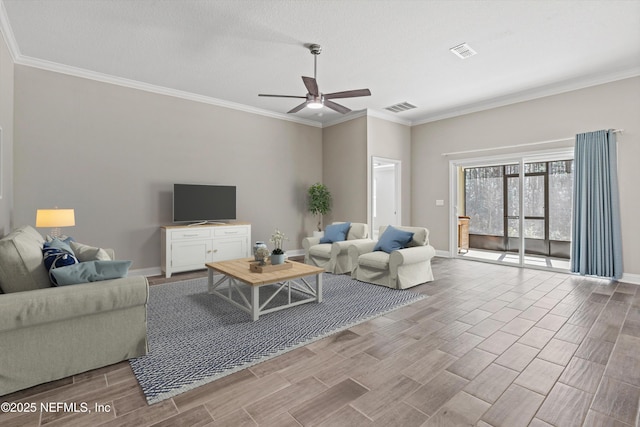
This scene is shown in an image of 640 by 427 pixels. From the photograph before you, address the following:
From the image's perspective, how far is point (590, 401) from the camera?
73.9 inches

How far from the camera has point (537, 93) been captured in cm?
536

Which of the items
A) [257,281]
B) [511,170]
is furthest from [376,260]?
[511,170]

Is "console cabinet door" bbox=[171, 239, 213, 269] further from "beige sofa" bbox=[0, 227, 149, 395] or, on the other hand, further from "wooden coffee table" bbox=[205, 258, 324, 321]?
"beige sofa" bbox=[0, 227, 149, 395]

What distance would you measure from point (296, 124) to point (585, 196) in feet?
17.8

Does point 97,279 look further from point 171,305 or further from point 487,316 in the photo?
point 487,316

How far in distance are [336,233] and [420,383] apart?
3.52 meters

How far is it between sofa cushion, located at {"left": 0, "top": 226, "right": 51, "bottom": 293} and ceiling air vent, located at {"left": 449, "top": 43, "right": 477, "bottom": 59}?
4.68m

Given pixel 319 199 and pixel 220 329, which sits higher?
pixel 319 199

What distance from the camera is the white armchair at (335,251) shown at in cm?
508

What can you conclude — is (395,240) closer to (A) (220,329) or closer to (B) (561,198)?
(A) (220,329)

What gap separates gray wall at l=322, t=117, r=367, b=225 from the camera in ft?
21.2

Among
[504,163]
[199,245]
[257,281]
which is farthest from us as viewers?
[504,163]

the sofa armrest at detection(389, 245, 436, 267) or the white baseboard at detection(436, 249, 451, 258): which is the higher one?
the sofa armrest at detection(389, 245, 436, 267)

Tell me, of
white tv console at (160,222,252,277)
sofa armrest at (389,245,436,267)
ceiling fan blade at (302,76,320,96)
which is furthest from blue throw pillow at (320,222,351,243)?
ceiling fan blade at (302,76,320,96)
